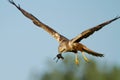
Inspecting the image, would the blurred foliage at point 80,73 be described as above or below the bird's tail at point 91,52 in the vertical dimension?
above

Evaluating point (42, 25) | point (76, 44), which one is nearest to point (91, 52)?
point (76, 44)

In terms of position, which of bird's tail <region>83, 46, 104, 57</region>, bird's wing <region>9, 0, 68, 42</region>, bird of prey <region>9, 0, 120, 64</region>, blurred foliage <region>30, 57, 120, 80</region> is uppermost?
blurred foliage <region>30, 57, 120, 80</region>

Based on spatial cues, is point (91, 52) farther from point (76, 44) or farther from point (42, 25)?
point (42, 25)

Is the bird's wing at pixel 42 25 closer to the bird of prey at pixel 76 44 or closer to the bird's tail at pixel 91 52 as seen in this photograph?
the bird of prey at pixel 76 44

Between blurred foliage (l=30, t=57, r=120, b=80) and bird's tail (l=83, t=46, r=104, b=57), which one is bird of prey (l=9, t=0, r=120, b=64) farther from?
blurred foliage (l=30, t=57, r=120, b=80)

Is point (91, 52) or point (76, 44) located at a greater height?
point (76, 44)

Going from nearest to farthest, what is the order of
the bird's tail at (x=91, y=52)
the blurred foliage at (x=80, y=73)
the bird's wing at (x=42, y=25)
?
the bird's tail at (x=91, y=52) → the bird's wing at (x=42, y=25) → the blurred foliage at (x=80, y=73)

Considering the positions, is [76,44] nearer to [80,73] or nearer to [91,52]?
[91,52]

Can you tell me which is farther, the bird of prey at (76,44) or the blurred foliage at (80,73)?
the blurred foliage at (80,73)

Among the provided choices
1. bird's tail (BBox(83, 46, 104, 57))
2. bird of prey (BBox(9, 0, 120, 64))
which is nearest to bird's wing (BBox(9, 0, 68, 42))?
bird of prey (BBox(9, 0, 120, 64))

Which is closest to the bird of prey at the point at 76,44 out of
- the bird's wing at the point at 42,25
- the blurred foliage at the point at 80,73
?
the bird's wing at the point at 42,25

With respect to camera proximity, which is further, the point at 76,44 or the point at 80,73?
the point at 80,73

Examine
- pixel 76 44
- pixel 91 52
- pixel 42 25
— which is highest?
pixel 42 25

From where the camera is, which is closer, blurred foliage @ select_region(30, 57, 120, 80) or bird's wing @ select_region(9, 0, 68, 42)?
bird's wing @ select_region(9, 0, 68, 42)
